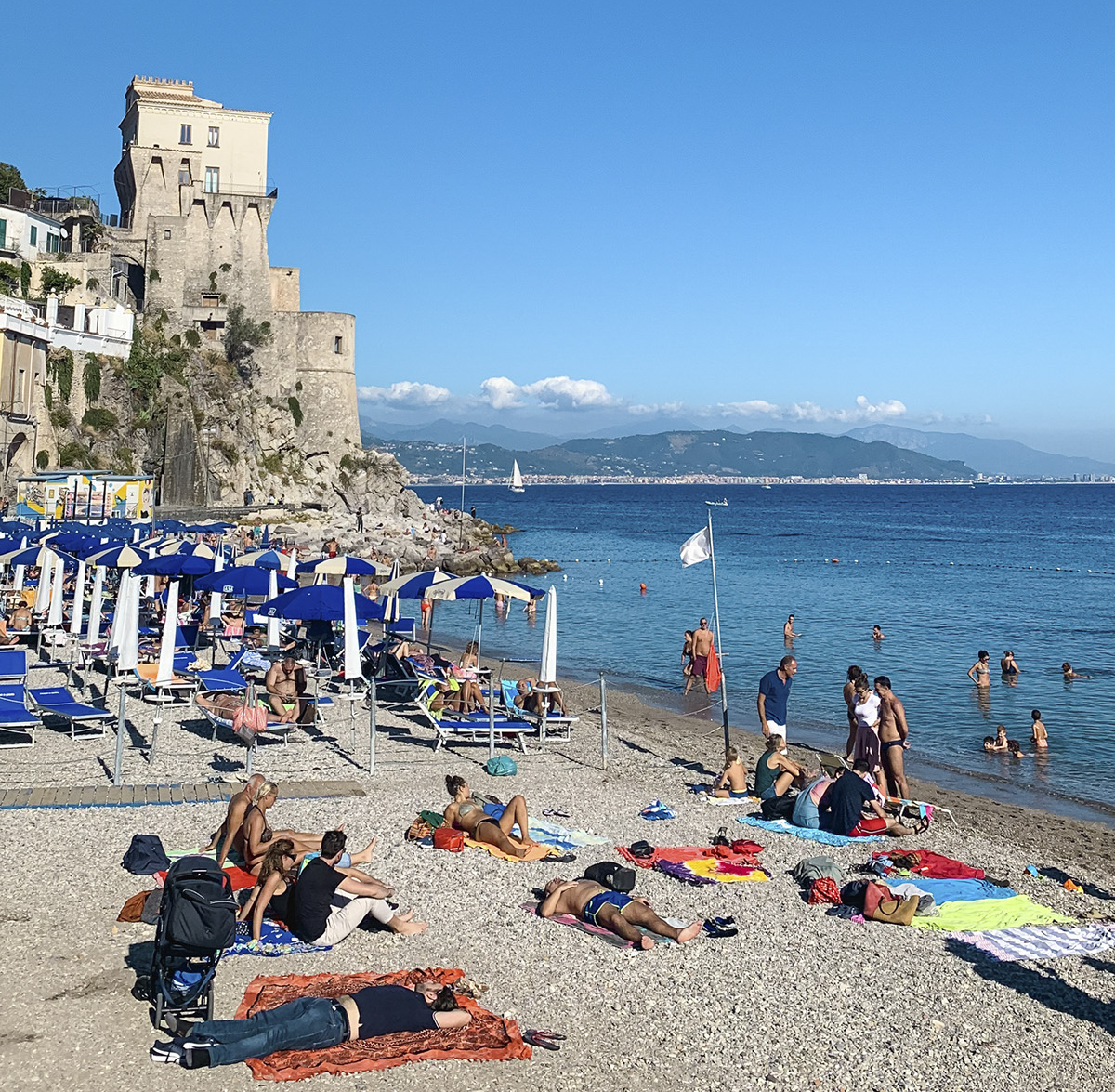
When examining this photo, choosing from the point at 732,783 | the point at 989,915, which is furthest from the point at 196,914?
the point at 732,783

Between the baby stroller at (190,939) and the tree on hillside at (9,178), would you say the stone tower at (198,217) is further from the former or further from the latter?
the baby stroller at (190,939)

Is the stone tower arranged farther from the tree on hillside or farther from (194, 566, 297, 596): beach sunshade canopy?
(194, 566, 297, 596): beach sunshade canopy

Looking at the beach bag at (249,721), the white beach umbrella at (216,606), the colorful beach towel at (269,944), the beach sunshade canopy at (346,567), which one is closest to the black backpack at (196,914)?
the colorful beach towel at (269,944)

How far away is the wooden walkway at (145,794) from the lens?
1039cm

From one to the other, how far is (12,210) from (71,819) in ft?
160

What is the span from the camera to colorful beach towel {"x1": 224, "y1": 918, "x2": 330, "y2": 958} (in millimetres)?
7223

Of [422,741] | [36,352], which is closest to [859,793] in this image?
[422,741]

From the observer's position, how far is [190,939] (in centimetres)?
595

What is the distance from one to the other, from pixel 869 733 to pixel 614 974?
5982mm

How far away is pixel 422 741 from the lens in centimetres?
1445

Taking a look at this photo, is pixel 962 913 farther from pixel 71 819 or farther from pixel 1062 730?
pixel 1062 730

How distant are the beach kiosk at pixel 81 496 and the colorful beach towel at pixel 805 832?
2860 cm

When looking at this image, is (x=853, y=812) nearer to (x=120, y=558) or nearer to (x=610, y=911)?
(x=610, y=911)

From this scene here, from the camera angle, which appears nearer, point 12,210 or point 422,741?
point 422,741
